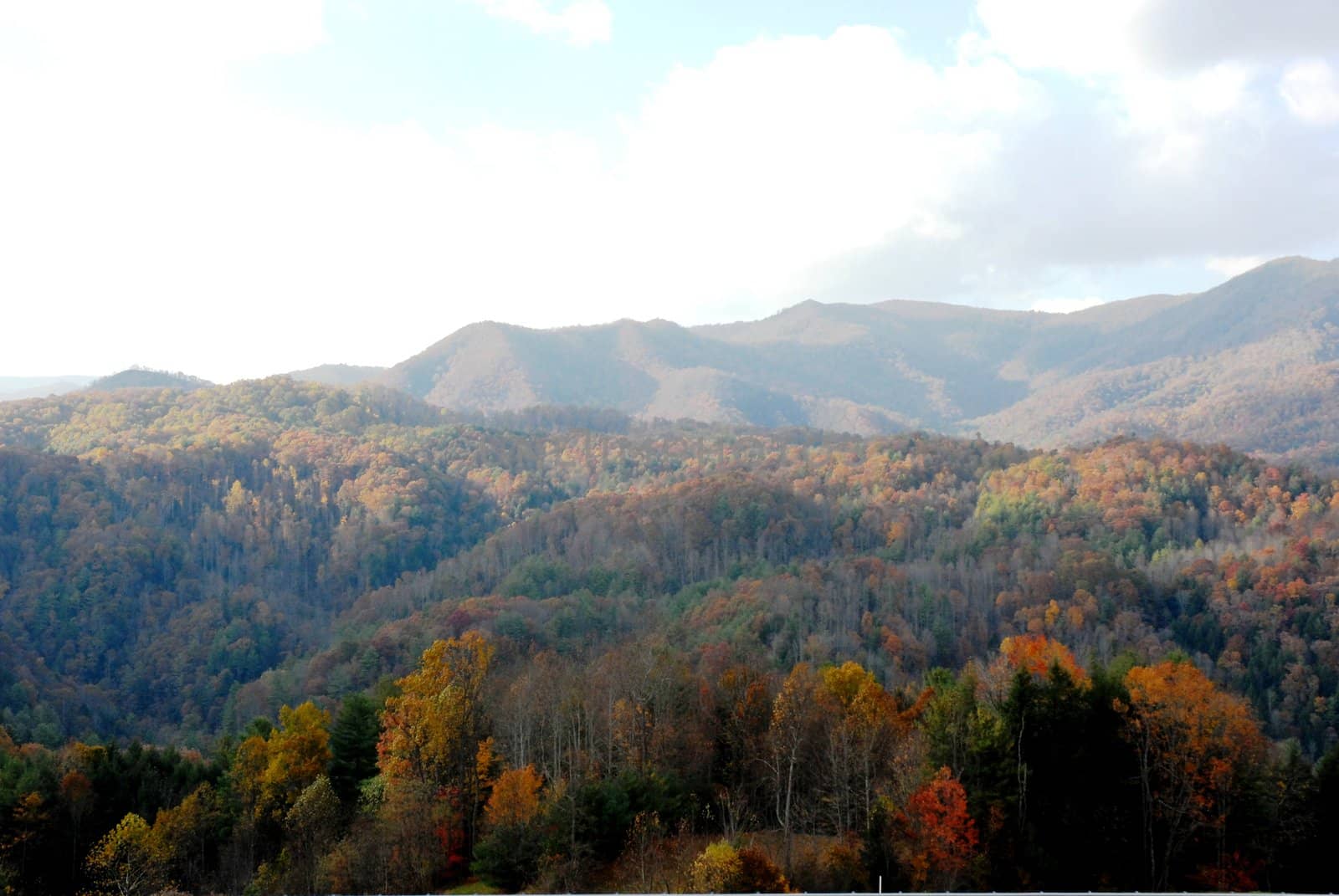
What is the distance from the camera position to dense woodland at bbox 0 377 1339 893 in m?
35.2

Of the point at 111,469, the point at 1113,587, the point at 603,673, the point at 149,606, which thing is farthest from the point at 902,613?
the point at 111,469

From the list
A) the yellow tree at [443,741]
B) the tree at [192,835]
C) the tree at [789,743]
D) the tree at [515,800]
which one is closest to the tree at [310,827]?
the yellow tree at [443,741]

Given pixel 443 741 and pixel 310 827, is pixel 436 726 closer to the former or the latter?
pixel 443 741

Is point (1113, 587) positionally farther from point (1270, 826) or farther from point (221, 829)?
point (221, 829)

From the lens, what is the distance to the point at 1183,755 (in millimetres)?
35469

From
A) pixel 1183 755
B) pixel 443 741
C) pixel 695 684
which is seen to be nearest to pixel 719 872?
pixel 443 741

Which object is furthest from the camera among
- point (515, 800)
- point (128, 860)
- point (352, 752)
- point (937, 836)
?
point (352, 752)

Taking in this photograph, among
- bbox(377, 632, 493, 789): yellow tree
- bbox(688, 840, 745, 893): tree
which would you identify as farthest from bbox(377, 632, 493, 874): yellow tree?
bbox(688, 840, 745, 893): tree

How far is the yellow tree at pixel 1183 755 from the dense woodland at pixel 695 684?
0.15m

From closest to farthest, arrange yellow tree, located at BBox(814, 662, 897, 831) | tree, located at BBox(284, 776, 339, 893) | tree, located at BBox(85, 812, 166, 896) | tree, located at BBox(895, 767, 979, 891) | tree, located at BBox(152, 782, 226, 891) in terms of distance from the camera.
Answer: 1. tree, located at BBox(895, 767, 979, 891)
2. tree, located at BBox(284, 776, 339, 893)
3. tree, located at BBox(85, 812, 166, 896)
4. yellow tree, located at BBox(814, 662, 897, 831)
5. tree, located at BBox(152, 782, 226, 891)

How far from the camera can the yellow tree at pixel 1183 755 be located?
115ft

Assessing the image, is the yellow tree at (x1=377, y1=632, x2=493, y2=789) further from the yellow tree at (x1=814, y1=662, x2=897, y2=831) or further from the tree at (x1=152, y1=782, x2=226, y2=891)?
the yellow tree at (x1=814, y1=662, x2=897, y2=831)

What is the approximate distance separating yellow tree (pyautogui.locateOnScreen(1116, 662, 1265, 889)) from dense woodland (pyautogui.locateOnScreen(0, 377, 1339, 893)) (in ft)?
0.50

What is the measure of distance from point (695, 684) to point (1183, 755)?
2133 cm
